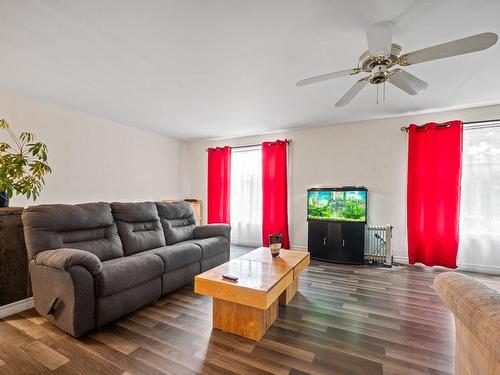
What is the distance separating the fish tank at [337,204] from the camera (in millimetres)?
3818

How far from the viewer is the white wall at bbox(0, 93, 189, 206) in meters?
3.17

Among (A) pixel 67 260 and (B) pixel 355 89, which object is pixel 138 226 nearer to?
(A) pixel 67 260

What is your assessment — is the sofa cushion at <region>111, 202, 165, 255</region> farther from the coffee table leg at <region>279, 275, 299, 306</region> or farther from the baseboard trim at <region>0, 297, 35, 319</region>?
the coffee table leg at <region>279, 275, 299, 306</region>

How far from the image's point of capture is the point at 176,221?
3.53 meters

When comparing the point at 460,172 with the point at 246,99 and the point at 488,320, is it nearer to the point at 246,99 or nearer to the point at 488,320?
the point at 246,99

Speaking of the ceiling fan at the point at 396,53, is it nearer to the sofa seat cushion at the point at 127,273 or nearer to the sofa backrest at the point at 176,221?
the sofa seat cushion at the point at 127,273

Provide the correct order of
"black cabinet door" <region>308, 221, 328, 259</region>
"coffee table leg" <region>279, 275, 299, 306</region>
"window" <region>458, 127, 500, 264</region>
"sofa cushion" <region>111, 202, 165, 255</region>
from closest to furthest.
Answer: "coffee table leg" <region>279, 275, 299, 306</region>, "sofa cushion" <region>111, 202, 165, 255</region>, "window" <region>458, 127, 500, 264</region>, "black cabinet door" <region>308, 221, 328, 259</region>

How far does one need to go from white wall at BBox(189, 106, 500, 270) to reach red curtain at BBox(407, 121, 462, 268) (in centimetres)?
17

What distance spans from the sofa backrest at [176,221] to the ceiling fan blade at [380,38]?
9.94ft

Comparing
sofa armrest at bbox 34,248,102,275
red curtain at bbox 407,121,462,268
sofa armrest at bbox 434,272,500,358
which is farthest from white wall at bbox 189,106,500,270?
sofa armrest at bbox 34,248,102,275

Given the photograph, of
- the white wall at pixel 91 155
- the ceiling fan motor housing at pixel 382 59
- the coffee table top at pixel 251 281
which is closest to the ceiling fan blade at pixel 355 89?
the ceiling fan motor housing at pixel 382 59

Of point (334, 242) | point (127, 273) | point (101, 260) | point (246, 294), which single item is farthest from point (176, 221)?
point (334, 242)

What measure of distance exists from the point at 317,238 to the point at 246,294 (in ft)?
8.61

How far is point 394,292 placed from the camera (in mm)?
2664
